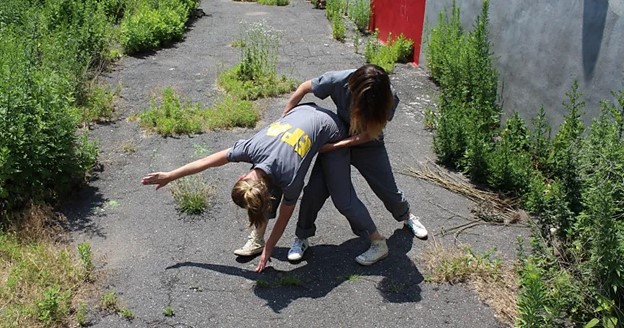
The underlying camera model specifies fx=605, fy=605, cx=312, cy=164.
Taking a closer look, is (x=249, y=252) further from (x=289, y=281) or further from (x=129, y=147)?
(x=129, y=147)

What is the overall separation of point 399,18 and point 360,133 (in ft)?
20.1

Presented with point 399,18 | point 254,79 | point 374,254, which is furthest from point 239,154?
point 399,18

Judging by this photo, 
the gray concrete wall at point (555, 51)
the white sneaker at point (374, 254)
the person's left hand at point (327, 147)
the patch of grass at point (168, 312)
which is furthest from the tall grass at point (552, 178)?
the patch of grass at point (168, 312)

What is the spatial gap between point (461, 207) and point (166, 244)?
7.92ft

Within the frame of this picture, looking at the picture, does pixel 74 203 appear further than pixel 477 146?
No

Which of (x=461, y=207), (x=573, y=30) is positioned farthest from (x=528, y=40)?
(x=461, y=207)

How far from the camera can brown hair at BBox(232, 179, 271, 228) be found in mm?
3451

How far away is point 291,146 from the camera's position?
3695 mm

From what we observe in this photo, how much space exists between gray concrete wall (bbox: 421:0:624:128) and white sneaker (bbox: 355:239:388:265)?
2237 mm

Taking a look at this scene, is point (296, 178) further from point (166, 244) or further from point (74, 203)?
point (74, 203)

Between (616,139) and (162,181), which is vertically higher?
(616,139)

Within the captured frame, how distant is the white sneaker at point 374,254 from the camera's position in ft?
13.7

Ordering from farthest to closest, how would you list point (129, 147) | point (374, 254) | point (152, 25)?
1. point (152, 25)
2. point (129, 147)
3. point (374, 254)

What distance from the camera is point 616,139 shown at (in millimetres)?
3719
